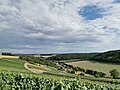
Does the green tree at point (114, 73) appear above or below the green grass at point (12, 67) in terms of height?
A: below

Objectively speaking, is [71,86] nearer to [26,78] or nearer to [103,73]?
[26,78]

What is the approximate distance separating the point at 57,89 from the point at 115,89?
536cm

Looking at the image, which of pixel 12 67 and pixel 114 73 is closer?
pixel 12 67

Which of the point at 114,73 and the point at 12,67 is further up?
the point at 12,67

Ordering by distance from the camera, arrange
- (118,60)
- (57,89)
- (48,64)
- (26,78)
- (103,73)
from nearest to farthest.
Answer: (57,89) < (26,78) < (103,73) < (48,64) < (118,60)

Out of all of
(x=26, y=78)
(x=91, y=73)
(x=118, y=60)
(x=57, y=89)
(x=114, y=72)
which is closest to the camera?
(x=57, y=89)

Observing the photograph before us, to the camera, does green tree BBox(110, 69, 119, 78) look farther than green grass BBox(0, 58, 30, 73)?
Yes

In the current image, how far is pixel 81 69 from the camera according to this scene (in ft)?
446

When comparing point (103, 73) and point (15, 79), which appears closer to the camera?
point (15, 79)

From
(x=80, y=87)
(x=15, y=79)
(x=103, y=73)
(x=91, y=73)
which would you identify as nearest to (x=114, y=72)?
(x=103, y=73)

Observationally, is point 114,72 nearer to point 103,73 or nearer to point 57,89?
point 103,73

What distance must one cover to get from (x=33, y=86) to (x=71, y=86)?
A: 4.25m

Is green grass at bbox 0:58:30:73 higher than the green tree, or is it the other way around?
green grass at bbox 0:58:30:73

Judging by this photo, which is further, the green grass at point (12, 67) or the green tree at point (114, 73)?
the green tree at point (114, 73)
